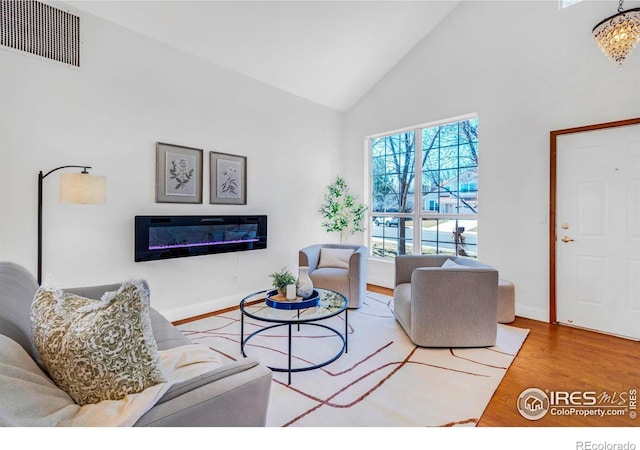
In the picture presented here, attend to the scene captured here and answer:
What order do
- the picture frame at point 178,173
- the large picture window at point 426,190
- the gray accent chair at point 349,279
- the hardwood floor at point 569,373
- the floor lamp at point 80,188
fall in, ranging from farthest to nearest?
the large picture window at point 426,190 → the gray accent chair at point 349,279 → the picture frame at point 178,173 → the floor lamp at point 80,188 → the hardwood floor at point 569,373

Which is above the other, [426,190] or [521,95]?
[521,95]

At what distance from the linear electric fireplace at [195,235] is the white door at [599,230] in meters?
3.35


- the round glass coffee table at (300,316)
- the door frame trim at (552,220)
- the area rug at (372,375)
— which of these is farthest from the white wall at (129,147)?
the door frame trim at (552,220)

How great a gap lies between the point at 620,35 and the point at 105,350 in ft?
11.9

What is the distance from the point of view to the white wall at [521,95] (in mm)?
2986

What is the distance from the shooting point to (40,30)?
247 cm

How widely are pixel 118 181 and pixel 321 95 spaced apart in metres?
2.97

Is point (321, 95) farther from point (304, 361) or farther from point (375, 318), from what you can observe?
point (304, 361)

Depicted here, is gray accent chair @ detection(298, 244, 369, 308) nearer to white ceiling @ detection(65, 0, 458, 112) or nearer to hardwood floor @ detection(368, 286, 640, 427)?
hardwood floor @ detection(368, 286, 640, 427)

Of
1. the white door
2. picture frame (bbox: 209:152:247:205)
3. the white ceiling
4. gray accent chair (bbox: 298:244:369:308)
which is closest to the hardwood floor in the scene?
the white door

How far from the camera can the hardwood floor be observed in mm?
1717

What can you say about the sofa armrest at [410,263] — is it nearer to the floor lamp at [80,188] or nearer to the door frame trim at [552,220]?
the door frame trim at [552,220]

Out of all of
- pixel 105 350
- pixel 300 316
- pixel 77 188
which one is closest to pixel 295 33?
pixel 77 188

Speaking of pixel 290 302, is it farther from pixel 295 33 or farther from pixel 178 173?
pixel 295 33
